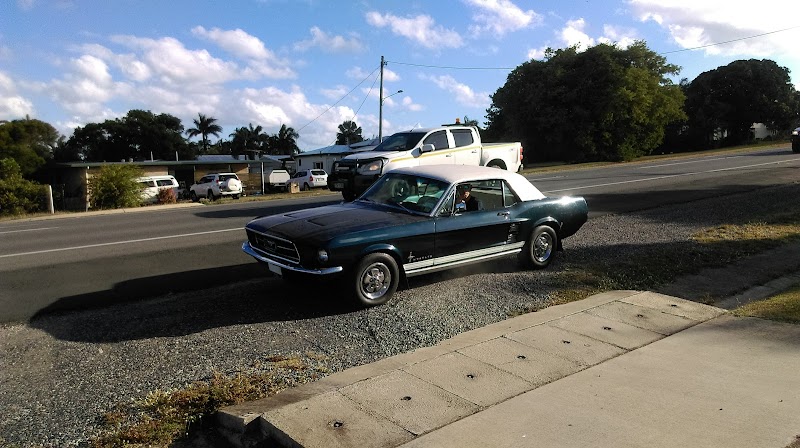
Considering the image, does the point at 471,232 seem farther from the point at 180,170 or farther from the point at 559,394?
the point at 180,170

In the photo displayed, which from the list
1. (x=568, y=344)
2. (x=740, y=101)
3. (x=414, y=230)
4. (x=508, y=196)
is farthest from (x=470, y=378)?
(x=740, y=101)

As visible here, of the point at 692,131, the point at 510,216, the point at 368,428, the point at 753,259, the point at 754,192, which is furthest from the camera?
the point at 692,131

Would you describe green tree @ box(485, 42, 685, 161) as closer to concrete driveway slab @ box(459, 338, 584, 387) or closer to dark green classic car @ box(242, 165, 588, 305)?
dark green classic car @ box(242, 165, 588, 305)

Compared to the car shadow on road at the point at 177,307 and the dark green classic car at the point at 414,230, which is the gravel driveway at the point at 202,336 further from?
the dark green classic car at the point at 414,230

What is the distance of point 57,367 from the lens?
464 cm

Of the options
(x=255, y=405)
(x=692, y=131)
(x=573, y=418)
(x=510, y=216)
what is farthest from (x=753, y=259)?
(x=692, y=131)

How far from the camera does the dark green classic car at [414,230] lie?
5797 millimetres

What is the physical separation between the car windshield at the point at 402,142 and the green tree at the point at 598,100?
35447 millimetres

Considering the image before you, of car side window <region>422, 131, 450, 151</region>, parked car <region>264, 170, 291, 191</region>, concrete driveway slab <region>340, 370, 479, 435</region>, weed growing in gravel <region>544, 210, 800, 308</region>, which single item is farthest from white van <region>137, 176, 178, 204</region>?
concrete driveway slab <region>340, 370, 479, 435</region>

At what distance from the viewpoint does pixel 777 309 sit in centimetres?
608

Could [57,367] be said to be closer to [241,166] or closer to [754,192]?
[754,192]

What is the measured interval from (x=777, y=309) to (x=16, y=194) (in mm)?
22572

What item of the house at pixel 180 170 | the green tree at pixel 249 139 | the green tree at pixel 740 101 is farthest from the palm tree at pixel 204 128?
the green tree at pixel 740 101

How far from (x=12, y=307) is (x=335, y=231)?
369 centimetres
